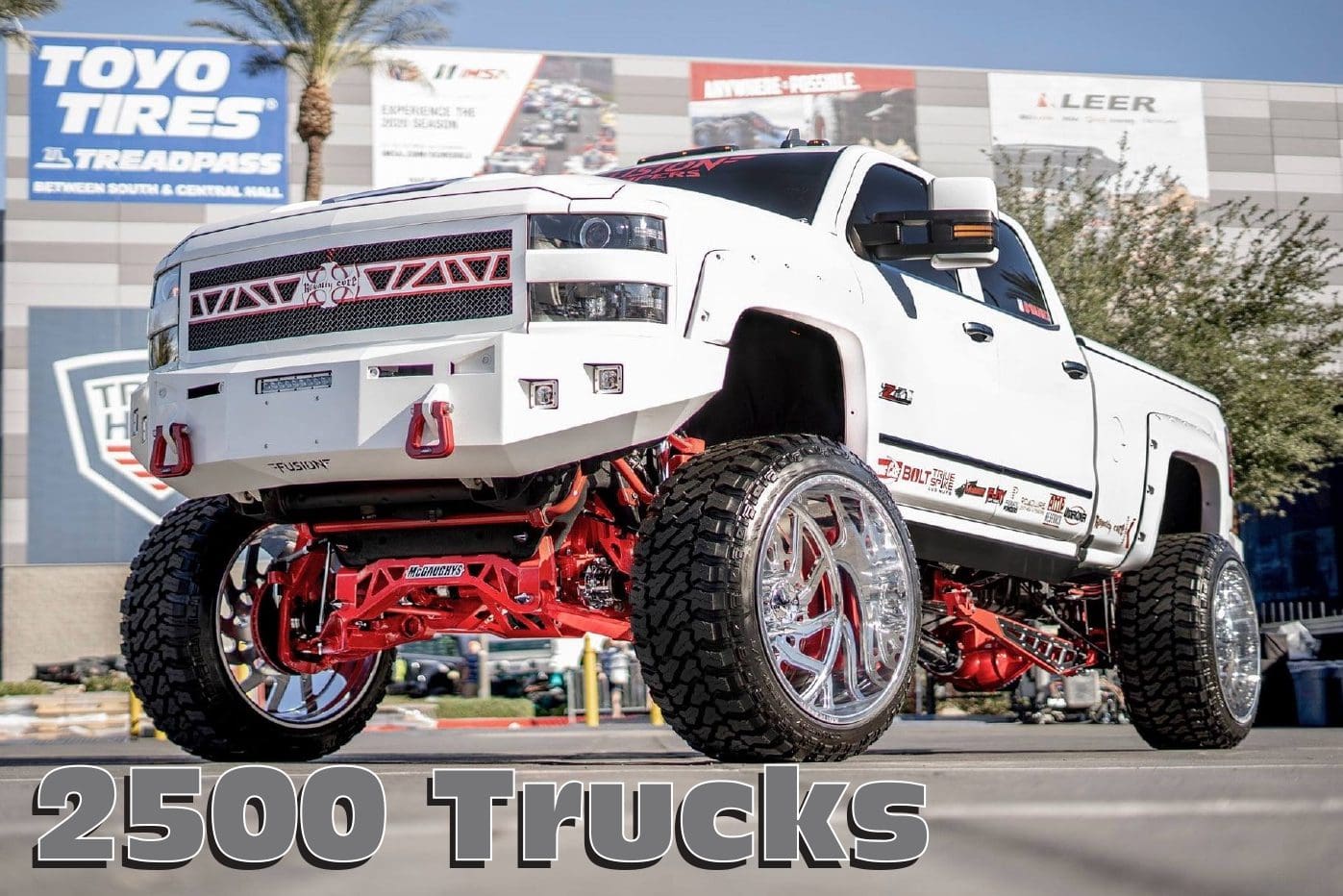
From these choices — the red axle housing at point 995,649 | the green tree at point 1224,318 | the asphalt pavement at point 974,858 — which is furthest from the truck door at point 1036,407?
the green tree at point 1224,318

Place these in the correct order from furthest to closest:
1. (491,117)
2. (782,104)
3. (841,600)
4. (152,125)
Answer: (782,104), (491,117), (152,125), (841,600)

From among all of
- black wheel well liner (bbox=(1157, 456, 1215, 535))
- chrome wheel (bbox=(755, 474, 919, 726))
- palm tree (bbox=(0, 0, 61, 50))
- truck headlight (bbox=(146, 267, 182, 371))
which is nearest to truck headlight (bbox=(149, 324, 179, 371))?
truck headlight (bbox=(146, 267, 182, 371))

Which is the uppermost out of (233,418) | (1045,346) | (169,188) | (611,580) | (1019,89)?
(1019,89)

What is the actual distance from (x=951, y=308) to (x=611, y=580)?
1807mm

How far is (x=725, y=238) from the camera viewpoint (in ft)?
16.9

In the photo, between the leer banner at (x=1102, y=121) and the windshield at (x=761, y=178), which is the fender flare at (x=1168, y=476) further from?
the leer banner at (x=1102, y=121)

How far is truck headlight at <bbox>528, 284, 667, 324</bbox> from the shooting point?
16.1 ft

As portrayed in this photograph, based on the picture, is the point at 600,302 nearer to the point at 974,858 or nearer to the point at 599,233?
the point at 599,233

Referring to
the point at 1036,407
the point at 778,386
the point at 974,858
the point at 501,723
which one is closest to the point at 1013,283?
the point at 1036,407

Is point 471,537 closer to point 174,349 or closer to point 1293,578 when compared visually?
point 174,349

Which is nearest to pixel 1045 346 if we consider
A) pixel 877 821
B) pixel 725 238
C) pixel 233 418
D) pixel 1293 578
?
pixel 725 238

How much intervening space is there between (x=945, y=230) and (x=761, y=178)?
0.78 meters

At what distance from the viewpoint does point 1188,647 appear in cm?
758

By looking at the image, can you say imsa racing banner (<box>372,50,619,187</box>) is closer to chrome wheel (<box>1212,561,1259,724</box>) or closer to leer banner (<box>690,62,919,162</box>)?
leer banner (<box>690,62,919,162</box>)
